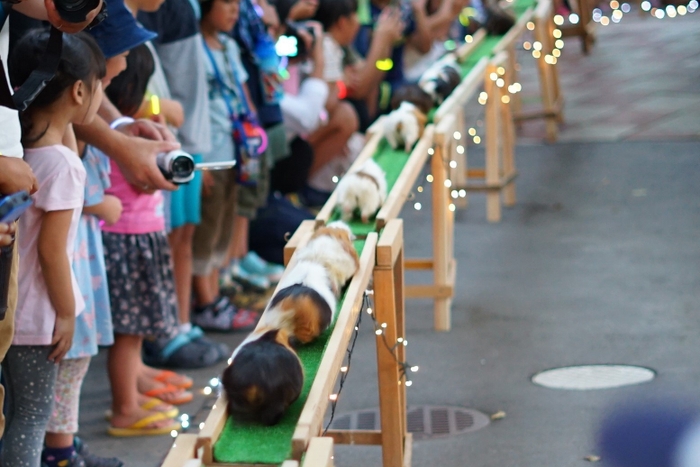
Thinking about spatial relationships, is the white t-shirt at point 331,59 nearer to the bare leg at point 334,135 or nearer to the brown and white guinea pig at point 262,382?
the bare leg at point 334,135

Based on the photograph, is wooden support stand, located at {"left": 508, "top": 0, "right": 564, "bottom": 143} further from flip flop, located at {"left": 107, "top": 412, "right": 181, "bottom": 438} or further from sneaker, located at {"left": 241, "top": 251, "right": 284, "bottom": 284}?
flip flop, located at {"left": 107, "top": 412, "right": 181, "bottom": 438}

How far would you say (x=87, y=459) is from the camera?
3.54 m

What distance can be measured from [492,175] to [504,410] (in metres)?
3.04

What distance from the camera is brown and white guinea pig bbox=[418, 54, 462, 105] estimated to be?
559 cm

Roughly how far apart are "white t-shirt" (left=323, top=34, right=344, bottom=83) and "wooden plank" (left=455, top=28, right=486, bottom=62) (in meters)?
0.80

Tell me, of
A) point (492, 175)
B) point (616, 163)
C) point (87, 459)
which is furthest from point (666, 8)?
point (87, 459)

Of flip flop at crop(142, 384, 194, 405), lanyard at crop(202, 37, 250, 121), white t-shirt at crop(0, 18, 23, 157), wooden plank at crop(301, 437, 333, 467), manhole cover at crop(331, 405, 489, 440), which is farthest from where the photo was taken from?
lanyard at crop(202, 37, 250, 121)

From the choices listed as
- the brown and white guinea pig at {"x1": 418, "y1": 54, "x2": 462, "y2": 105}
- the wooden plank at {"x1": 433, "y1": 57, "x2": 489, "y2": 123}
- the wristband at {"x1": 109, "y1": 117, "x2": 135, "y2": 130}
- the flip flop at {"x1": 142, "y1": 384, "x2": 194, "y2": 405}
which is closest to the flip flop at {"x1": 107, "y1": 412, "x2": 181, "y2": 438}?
the flip flop at {"x1": 142, "y1": 384, "x2": 194, "y2": 405}

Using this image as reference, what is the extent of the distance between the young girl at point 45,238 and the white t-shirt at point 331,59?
3.95 metres

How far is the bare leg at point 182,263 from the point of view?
15.6ft

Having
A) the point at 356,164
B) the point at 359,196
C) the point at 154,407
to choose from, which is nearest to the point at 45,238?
the point at 359,196

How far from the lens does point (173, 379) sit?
439 cm

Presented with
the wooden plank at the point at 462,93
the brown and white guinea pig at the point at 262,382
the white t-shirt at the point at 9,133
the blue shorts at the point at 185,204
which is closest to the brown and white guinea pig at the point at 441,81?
the wooden plank at the point at 462,93

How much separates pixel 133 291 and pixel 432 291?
1.82 meters
